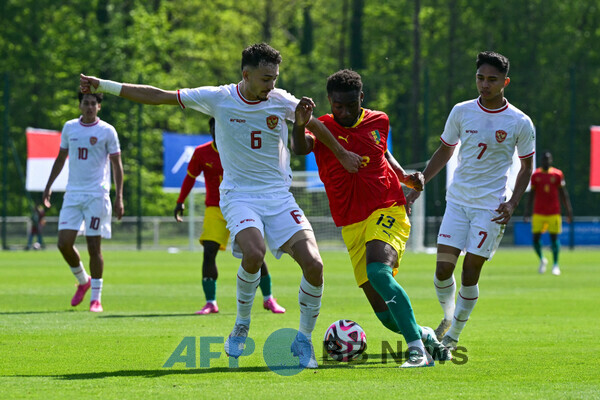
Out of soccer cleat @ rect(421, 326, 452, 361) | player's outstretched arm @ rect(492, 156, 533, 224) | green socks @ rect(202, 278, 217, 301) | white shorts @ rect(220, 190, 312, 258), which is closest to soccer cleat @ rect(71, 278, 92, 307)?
green socks @ rect(202, 278, 217, 301)

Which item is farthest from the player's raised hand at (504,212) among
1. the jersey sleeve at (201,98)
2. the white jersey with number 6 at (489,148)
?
the jersey sleeve at (201,98)

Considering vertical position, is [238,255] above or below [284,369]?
above

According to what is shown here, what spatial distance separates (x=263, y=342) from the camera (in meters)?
8.80

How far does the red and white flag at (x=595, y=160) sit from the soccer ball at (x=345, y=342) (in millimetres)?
21694

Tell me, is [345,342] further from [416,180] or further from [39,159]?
[39,159]

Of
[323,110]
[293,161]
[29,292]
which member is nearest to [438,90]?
[323,110]

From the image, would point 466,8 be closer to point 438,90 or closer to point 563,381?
point 438,90

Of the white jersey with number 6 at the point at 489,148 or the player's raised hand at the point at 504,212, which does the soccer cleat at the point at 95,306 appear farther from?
the player's raised hand at the point at 504,212

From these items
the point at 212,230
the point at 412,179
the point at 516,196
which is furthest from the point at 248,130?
the point at 212,230

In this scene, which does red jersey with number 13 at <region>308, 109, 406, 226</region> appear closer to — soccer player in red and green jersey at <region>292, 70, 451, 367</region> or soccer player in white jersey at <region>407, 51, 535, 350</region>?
soccer player in red and green jersey at <region>292, 70, 451, 367</region>

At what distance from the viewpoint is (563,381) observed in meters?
6.68

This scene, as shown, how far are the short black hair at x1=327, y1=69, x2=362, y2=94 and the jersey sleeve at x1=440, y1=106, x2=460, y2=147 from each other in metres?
1.08

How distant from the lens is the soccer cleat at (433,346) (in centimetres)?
750

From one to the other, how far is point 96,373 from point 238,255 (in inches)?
59.0
